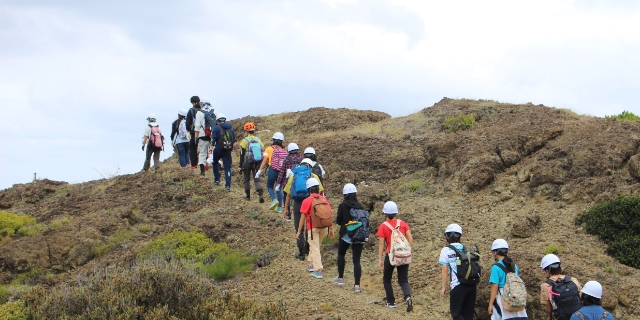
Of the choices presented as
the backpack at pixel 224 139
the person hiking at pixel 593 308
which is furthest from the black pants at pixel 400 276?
the backpack at pixel 224 139

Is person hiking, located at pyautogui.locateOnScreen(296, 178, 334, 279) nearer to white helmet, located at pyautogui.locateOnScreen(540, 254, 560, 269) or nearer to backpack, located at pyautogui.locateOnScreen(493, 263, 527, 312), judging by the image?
backpack, located at pyautogui.locateOnScreen(493, 263, 527, 312)

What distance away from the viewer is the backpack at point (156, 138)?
1894cm

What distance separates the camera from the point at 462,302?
8.64 metres

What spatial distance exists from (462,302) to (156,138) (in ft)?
41.2

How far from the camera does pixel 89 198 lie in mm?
19406

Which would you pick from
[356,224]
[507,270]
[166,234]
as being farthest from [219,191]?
[507,270]

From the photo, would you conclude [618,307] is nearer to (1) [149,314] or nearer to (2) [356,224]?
(2) [356,224]

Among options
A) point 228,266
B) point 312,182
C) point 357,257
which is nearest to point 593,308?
point 357,257

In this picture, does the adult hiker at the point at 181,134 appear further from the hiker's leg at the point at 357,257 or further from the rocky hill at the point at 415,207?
the hiker's leg at the point at 357,257

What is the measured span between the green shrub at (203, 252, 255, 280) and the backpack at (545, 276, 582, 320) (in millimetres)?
6344

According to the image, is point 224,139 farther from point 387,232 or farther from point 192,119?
point 387,232

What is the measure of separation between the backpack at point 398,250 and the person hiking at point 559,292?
84.2 inches

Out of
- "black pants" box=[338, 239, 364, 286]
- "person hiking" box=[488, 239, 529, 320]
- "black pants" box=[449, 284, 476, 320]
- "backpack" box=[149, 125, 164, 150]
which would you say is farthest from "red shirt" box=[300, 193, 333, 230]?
"backpack" box=[149, 125, 164, 150]

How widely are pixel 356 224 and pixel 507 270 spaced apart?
281 centimetres
